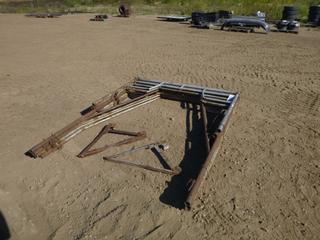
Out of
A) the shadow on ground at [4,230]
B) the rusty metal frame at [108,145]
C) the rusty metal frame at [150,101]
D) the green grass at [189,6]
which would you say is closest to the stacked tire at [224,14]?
the green grass at [189,6]

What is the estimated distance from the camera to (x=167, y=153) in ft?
15.1

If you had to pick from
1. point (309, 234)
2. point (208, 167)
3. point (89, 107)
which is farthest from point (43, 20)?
point (309, 234)

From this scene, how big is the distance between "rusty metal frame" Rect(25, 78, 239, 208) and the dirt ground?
157 mm

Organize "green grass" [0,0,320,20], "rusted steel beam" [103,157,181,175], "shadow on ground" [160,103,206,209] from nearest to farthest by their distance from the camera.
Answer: "shadow on ground" [160,103,206,209] < "rusted steel beam" [103,157,181,175] < "green grass" [0,0,320,20]

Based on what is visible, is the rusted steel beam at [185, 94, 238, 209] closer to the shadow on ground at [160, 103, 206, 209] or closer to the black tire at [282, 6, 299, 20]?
the shadow on ground at [160, 103, 206, 209]

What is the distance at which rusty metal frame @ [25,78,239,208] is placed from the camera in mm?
4566

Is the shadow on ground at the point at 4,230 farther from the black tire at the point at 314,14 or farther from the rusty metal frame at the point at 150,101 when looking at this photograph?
the black tire at the point at 314,14

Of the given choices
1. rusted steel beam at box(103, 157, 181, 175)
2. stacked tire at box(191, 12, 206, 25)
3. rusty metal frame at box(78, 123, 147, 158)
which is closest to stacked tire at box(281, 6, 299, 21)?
stacked tire at box(191, 12, 206, 25)

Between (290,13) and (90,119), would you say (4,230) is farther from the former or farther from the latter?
(290,13)

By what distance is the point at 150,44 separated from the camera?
11289 mm

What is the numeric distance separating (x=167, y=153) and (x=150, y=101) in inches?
73.3

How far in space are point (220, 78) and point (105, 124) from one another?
3330 mm

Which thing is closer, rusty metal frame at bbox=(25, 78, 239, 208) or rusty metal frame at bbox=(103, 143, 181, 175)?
rusty metal frame at bbox=(103, 143, 181, 175)

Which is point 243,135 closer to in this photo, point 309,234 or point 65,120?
point 309,234
